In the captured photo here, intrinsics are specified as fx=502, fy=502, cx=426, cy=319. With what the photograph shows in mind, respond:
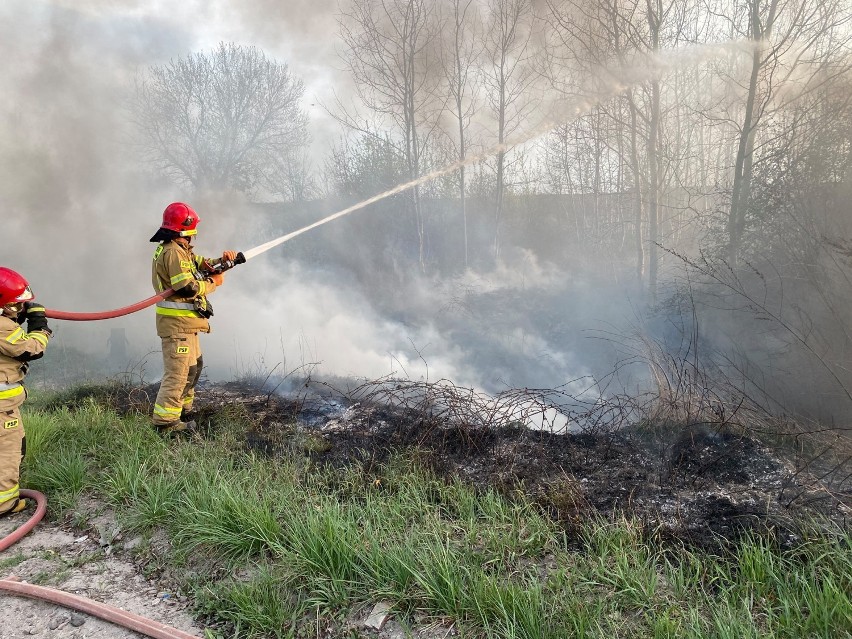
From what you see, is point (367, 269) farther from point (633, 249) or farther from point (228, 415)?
point (228, 415)

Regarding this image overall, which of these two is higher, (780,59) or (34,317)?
(780,59)

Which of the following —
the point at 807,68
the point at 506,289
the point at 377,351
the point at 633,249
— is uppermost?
the point at 807,68

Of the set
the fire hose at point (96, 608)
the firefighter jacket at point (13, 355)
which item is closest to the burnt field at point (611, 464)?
the fire hose at point (96, 608)

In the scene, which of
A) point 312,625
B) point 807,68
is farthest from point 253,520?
point 807,68

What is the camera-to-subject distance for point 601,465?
141 inches

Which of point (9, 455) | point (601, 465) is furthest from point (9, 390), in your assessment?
point (601, 465)

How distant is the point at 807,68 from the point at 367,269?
11.5m

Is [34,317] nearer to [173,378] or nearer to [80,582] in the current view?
[173,378]

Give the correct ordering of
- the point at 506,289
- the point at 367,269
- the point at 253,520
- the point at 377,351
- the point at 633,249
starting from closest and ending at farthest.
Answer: the point at 253,520, the point at 377,351, the point at 506,289, the point at 633,249, the point at 367,269

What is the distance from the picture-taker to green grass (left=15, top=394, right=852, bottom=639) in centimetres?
201

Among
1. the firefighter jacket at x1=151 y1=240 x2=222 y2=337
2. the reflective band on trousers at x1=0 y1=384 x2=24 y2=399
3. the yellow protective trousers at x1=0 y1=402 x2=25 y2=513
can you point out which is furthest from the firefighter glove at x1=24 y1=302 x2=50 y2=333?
the firefighter jacket at x1=151 y1=240 x2=222 y2=337

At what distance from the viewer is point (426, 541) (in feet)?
8.27

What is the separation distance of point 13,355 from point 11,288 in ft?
1.48

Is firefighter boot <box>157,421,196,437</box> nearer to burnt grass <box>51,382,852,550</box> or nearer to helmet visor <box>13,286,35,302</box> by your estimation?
burnt grass <box>51,382,852,550</box>
